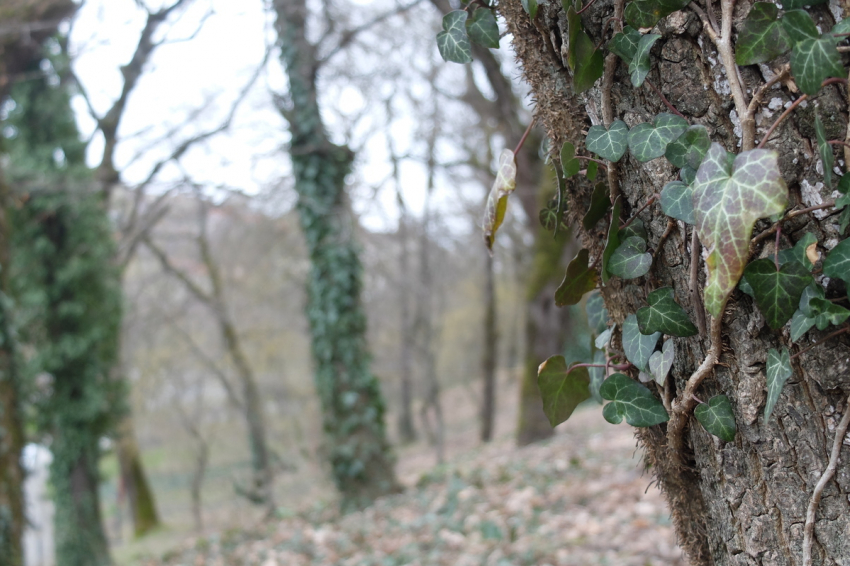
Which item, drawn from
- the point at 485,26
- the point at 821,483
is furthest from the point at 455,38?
the point at 821,483

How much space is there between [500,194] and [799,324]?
41 centimetres

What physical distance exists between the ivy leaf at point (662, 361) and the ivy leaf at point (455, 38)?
1.83ft

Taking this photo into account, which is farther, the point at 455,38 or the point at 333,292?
the point at 333,292

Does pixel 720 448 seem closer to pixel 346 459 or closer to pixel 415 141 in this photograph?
pixel 346 459

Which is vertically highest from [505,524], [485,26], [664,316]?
[485,26]

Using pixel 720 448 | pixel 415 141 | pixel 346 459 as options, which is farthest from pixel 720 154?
pixel 415 141

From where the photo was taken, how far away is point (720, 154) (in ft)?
2.09

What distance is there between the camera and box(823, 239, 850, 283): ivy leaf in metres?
0.62

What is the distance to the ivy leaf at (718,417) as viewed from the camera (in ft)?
2.39

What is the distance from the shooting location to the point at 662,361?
0.81m

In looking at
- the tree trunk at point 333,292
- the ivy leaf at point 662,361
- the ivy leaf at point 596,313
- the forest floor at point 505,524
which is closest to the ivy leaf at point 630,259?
the ivy leaf at point 662,361

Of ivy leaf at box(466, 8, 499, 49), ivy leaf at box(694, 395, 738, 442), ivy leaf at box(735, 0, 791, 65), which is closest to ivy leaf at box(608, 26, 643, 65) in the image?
ivy leaf at box(735, 0, 791, 65)

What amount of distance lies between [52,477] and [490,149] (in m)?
8.10

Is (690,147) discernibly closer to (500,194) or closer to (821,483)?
(500,194)
